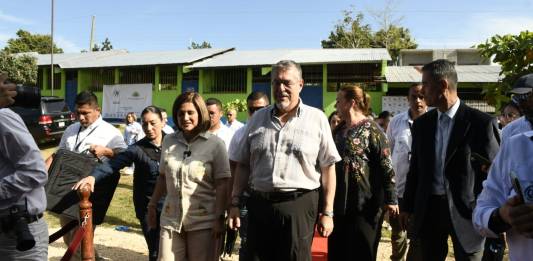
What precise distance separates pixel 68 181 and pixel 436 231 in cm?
298

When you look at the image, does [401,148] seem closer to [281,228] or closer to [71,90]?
[281,228]

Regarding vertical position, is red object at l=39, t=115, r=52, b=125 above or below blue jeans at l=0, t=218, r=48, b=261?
above

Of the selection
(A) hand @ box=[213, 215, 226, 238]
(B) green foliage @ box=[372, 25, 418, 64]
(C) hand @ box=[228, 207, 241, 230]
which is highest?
(B) green foliage @ box=[372, 25, 418, 64]

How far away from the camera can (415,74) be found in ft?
72.0

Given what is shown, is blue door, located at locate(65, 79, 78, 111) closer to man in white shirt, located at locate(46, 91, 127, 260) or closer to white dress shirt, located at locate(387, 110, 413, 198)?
man in white shirt, located at locate(46, 91, 127, 260)

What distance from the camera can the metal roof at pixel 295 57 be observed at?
21.3 m

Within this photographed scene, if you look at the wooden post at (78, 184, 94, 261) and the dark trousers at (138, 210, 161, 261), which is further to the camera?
the dark trousers at (138, 210, 161, 261)

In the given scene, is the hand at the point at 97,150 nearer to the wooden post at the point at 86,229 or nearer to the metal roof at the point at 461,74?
the wooden post at the point at 86,229

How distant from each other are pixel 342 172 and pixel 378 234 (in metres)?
0.61

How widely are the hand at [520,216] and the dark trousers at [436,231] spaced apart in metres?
1.87

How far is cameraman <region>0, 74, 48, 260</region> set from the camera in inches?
98.0

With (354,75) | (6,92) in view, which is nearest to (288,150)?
(6,92)

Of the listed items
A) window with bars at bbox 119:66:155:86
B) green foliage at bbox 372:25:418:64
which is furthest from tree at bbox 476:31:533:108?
green foliage at bbox 372:25:418:64

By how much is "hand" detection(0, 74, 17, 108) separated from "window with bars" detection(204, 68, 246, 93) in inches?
817
